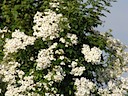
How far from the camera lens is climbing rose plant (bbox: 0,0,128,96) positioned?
9.31m

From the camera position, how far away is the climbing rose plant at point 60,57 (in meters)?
9.31

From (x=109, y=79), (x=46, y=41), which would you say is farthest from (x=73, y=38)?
(x=109, y=79)

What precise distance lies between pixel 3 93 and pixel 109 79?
6.77 feet

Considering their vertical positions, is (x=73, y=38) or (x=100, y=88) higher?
(x=73, y=38)

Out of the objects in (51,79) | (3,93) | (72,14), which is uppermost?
(72,14)

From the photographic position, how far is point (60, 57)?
9344mm

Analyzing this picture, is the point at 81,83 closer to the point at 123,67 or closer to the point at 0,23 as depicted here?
the point at 123,67

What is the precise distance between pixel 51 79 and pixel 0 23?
6.50 ft

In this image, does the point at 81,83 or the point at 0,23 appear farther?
the point at 0,23

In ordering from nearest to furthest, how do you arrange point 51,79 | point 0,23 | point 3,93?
point 51,79 → point 3,93 → point 0,23

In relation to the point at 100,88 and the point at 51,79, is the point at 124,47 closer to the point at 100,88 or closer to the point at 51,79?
the point at 100,88

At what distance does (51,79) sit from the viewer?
9.21m

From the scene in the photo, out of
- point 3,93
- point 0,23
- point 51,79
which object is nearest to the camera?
point 51,79

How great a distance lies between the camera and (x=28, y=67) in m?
9.68
